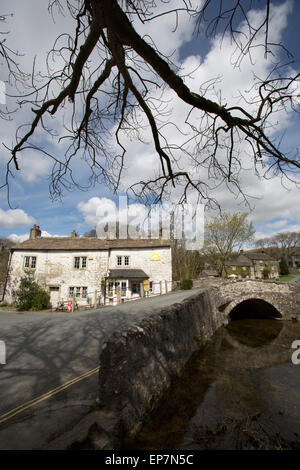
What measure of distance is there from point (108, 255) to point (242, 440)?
20058mm

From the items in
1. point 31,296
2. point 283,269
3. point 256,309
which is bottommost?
point 256,309

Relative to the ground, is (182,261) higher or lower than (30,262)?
higher

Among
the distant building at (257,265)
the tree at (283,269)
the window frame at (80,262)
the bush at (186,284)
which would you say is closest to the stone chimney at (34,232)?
the window frame at (80,262)

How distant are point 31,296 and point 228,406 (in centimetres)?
1942

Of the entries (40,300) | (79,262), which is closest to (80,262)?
(79,262)

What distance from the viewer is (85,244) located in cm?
2412

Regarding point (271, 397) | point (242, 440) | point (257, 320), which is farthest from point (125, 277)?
point (242, 440)

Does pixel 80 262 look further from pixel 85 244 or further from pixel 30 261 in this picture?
pixel 30 261

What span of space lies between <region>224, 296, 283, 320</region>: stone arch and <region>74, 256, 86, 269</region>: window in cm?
1451

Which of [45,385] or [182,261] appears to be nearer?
[45,385]

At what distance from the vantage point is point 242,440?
13.8ft

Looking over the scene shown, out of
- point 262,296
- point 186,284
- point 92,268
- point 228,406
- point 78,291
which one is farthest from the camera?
point 186,284

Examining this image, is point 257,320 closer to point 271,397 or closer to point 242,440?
point 271,397
